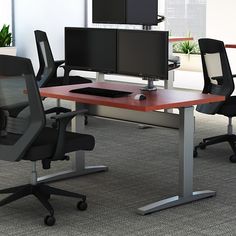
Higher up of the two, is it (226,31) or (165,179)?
(226,31)

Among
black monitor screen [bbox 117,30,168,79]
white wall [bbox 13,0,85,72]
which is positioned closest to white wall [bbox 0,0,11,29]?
white wall [bbox 13,0,85,72]

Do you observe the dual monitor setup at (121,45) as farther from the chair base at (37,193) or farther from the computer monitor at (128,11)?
the chair base at (37,193)

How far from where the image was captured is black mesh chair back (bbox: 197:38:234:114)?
229 inches

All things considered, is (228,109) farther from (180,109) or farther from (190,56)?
(190,56)

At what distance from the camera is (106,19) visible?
17.8 ft

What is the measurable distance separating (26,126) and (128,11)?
63.1 inches

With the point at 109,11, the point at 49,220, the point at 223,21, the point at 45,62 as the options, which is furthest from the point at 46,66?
the point at 223,21

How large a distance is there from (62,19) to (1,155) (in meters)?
8.05

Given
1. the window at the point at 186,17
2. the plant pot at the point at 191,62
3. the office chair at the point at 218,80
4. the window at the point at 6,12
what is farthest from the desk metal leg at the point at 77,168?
the window at the point at 6,12

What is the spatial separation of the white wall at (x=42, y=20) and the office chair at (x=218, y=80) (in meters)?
6.10

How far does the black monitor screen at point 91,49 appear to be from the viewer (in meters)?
5.08

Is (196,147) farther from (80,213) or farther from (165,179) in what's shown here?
(80,213)

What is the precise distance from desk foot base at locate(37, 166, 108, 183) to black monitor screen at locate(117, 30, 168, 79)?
83 cm

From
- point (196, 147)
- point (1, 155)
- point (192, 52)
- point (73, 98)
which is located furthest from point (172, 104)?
point (192, 52)
